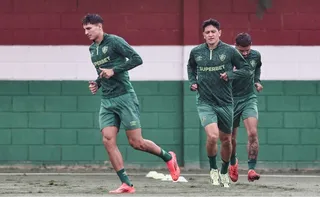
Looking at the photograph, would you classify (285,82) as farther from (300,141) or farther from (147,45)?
(147,45)

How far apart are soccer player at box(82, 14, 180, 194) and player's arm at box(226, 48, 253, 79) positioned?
132cm

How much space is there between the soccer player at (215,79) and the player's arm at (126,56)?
113 cm

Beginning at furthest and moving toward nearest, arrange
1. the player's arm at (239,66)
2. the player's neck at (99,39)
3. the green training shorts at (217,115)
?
the green training shorts at (217,115)
the player's arm at (239,66)
the player's neck at (99,39)

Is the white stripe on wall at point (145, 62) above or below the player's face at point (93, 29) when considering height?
below

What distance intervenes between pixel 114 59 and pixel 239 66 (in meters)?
1.69

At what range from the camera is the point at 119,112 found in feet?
40.7

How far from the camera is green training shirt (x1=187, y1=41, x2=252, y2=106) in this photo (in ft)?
42.8

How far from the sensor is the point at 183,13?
16.8 metres

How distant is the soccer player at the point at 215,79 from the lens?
42.8 ft

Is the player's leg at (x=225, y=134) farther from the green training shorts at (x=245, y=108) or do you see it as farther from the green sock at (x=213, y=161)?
the green training shorts at (x=245, y=108)

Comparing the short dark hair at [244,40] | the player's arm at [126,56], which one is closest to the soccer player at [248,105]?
the short dark hair at [244,40]

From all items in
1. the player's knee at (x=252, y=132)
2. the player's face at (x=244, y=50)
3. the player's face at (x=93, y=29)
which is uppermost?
the player's face at (x=93, y=29)

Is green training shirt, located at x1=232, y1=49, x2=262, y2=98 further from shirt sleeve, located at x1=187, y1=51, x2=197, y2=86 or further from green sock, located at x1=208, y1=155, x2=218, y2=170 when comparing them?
green sock, located at x1=208, y1=155, x2=218, y2=170

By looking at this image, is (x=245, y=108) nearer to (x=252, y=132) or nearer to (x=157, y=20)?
(x=252, y=132)
